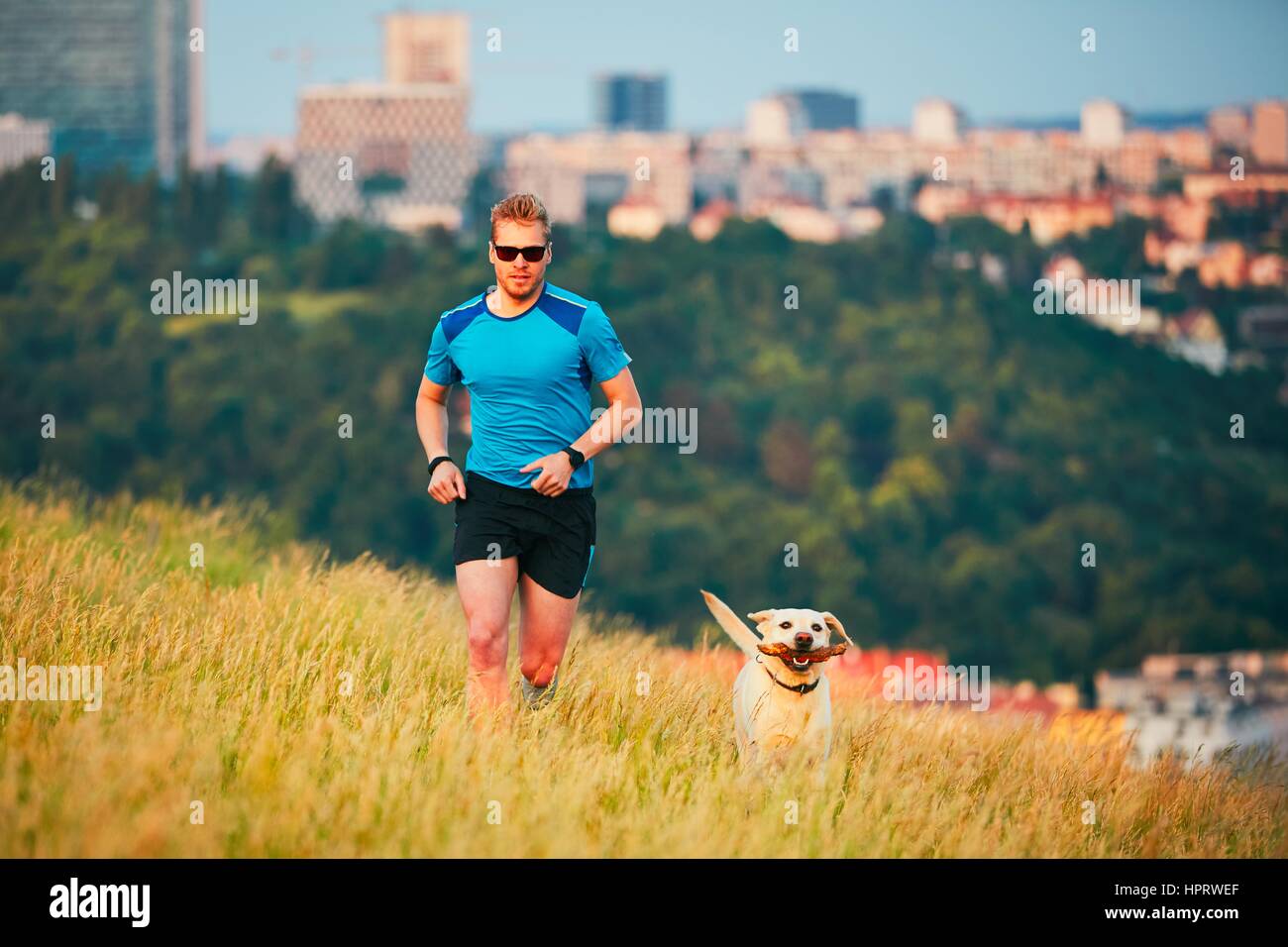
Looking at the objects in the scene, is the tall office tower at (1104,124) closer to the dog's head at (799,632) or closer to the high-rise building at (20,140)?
the high-rise building at (20,140)

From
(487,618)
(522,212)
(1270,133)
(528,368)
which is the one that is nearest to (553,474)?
(528,368)

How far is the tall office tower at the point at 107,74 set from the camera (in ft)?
596

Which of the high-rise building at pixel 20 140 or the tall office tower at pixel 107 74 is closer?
the high-rise building at pixel 20 140

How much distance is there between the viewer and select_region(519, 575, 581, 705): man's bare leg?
188 inches

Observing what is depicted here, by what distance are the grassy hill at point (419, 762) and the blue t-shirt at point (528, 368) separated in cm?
72

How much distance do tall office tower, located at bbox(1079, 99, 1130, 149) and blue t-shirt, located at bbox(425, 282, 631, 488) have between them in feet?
564

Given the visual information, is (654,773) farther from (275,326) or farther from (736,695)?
(275,326)

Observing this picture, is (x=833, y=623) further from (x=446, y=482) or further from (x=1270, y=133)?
(x=1270, y=133)

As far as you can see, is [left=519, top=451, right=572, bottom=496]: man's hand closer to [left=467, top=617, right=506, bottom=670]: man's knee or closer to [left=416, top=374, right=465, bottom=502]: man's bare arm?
[left=416, top=374, right=465, bottom=502]: man's bare arm

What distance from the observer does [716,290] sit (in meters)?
109

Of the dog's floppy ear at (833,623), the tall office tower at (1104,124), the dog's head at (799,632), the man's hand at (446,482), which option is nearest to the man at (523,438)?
the man's hand at (446,482)

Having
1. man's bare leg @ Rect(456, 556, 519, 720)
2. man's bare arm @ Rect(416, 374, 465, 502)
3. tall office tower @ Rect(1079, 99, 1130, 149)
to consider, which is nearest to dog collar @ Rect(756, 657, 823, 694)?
man's bare leg @ Rect(456, 556, 519, 720)

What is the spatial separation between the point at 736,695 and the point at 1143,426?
3975 inches

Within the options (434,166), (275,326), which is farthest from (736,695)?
(434,166)
